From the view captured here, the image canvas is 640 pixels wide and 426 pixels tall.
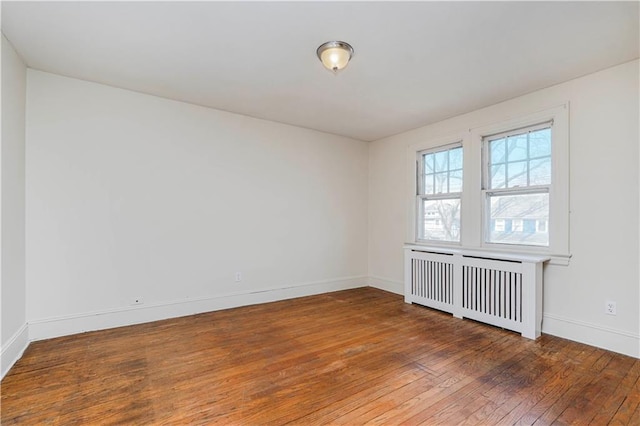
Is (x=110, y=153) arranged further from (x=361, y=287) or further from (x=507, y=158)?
(x=507, y=158)

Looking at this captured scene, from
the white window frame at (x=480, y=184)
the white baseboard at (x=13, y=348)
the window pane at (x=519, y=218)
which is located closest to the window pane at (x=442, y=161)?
the white window frame at (x=480, y=184)

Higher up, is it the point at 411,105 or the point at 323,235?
the point at 411,105

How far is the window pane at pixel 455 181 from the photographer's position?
4.07 m

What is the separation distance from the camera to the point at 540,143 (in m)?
3.25

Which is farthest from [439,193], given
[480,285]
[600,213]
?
[600,213]

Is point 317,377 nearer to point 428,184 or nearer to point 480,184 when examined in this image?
point 480,184

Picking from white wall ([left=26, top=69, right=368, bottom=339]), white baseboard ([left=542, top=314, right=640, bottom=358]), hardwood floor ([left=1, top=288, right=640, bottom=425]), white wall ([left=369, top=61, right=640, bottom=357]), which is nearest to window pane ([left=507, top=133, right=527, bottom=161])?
white wall ([left=369, top=61, right=640, bottom=357])

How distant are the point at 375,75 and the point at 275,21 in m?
1.15

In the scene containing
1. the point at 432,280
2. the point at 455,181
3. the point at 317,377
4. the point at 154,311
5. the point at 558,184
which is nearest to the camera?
the point at 317,377

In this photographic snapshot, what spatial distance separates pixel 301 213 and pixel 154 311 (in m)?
2.25

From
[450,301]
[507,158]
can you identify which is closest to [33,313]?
[450,301]

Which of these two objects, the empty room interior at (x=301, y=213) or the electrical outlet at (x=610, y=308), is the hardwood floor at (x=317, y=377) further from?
the electrical outlet at (x=610, y=308)

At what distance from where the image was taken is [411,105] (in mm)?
3635

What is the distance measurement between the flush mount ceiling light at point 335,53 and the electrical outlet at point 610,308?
3.15 m
